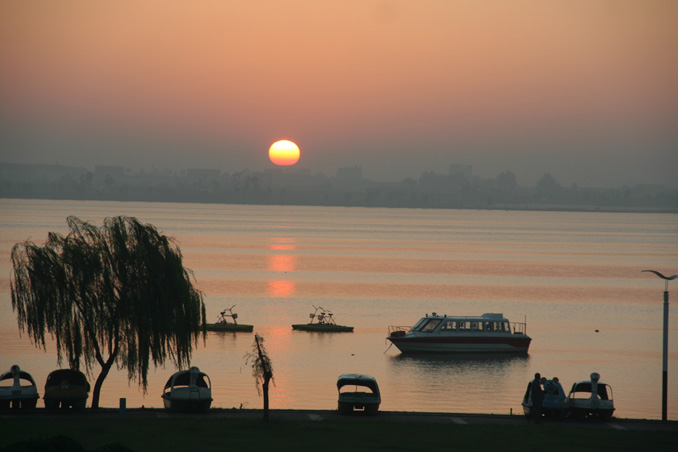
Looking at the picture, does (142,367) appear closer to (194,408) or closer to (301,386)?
(194,408)

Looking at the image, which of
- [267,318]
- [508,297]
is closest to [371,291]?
[508,297]

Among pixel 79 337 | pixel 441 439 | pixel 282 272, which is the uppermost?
pixel 282 272

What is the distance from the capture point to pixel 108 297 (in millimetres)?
41156

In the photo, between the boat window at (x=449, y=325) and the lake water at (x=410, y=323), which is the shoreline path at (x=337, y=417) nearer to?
the lake water at (x=410, y=323)

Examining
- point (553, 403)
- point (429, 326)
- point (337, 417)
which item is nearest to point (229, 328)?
point (429, 326)

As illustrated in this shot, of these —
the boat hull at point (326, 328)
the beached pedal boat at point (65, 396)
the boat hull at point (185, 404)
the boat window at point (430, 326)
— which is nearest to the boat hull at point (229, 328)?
the boat hull at point (326, 328)

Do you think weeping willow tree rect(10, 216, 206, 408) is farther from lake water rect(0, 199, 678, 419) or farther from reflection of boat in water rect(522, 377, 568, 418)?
reflection of boat in water rect(522, 377, 568, 418)

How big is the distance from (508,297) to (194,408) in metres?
94.3

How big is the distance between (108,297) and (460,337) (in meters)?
39.9

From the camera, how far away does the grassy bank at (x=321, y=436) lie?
29031 millimetres

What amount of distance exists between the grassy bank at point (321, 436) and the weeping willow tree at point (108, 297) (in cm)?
868

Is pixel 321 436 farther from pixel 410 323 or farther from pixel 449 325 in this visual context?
pixel 410 323

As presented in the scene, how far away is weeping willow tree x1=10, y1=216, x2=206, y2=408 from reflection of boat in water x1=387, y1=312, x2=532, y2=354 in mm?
35438

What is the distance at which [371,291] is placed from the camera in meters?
126
